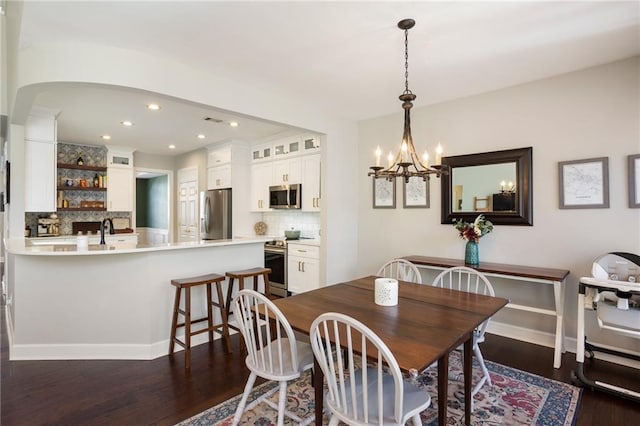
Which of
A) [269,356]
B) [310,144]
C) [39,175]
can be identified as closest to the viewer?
[269,356]

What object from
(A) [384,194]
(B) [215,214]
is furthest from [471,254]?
(B) [215,214]

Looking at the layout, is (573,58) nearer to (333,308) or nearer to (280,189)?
(333,308)

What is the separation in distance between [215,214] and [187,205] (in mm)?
1359

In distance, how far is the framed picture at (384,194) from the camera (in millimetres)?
4188

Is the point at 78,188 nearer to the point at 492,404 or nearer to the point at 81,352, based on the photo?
the point at 81,352

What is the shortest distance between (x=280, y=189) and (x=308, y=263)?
134cm

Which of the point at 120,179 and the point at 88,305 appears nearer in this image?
the point at 88,305

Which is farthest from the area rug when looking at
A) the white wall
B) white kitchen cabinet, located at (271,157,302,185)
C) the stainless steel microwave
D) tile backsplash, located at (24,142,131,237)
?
tile backsplash, located at (24,142,131,237)

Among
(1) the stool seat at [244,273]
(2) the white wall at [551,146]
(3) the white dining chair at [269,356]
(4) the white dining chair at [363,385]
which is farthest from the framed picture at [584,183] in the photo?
(1) the stool seat at [244,273]

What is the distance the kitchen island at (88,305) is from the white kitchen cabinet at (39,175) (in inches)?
41.6

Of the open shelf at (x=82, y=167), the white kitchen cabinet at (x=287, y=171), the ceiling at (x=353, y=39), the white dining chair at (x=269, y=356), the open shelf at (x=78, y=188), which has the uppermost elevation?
the ceiling at (x=353, y=39)

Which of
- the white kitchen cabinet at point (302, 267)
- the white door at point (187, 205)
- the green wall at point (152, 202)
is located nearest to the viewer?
the white kitchen cabinet at point (302, 267)

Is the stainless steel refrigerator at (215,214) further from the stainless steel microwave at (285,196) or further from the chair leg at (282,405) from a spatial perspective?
the chair leg at (282,405)

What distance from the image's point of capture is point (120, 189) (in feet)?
19.9
